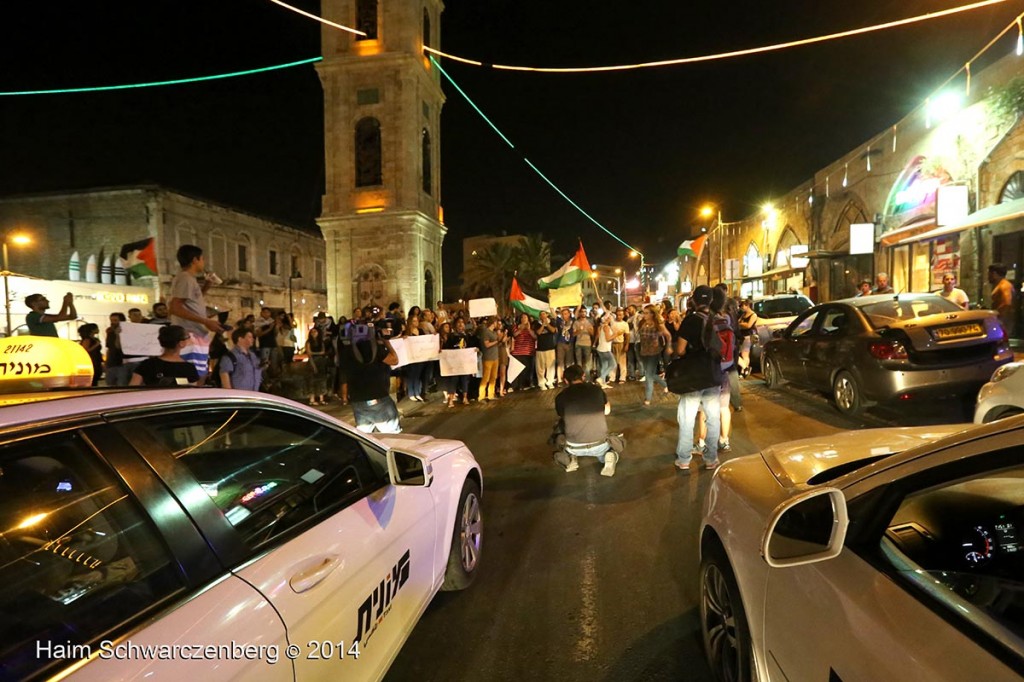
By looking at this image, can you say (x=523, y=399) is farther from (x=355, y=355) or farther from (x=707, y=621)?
(x=707, y=621)

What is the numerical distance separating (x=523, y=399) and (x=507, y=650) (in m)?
8.40

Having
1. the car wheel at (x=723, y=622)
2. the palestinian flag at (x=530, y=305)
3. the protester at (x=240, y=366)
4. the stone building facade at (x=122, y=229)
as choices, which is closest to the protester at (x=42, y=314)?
the protester at (x=240, y=366)

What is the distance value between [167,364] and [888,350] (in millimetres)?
7768

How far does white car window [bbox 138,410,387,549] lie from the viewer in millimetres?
2164

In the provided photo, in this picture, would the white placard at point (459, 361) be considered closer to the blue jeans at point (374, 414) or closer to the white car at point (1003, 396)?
the blue jeans at point (374, 414)

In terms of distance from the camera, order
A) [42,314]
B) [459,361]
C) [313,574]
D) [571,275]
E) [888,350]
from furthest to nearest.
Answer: [571,275]
[459,361]
[42,314]
[888,350]
[313,574]

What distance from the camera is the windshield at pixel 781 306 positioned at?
599 inches

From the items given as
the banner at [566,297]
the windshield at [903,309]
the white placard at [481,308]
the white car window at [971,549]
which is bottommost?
the white car window at [971,549]

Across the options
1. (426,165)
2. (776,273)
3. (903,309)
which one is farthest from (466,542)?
(776,273)

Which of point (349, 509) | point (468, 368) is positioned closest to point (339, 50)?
point (468, 368)

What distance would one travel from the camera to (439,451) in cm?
364

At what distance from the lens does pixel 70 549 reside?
166 centimetres

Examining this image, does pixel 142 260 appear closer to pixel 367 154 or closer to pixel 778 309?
pixel 778 309

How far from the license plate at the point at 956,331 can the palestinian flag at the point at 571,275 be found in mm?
8484
